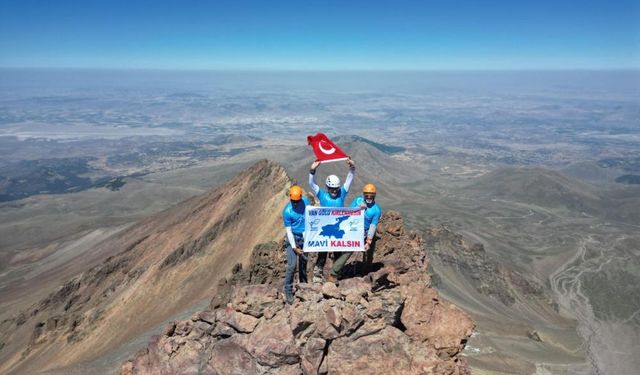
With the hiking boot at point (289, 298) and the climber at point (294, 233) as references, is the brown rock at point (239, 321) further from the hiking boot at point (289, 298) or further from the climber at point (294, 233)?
the climber at point (294, 233)

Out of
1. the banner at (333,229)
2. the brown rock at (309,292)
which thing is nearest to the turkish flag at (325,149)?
the banner at (333,229)

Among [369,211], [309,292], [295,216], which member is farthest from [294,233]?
[369,211]

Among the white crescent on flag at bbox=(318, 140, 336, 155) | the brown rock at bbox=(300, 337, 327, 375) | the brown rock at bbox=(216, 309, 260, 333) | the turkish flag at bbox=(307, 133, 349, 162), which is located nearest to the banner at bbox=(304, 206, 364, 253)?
the brown rock at bbox=(216, 309, 260, 333)

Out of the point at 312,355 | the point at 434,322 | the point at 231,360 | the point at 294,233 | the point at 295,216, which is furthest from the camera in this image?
the point at 294,233

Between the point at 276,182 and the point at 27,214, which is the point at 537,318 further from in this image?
the point at 27,214

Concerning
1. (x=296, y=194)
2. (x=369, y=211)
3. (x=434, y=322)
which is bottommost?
(x=434, y=322)

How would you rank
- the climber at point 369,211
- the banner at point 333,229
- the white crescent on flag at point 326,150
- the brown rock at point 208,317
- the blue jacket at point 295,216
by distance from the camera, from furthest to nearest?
the white crescent on flag at point 326,150
the brown rock at point 208,317
the banner at point 333,229
the climber at point 369,211
the blue jacket at point 295,216

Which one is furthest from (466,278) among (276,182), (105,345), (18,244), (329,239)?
(18,244)

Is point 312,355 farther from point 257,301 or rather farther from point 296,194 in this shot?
point 296,194

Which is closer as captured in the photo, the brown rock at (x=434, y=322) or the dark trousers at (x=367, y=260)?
the brown rock at (x=434, y=322)
